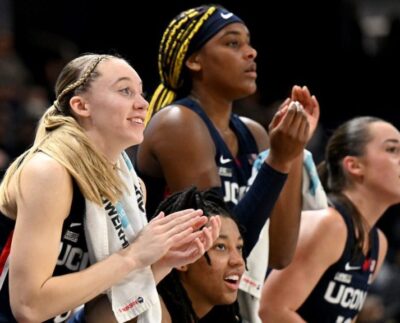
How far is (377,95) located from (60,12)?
113 inches

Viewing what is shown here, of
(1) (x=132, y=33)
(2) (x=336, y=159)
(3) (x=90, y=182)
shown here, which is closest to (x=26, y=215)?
(3) (x=90, y=182)

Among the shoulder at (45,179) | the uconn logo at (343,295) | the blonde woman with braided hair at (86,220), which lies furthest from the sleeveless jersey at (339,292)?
the shoulder at (45,179)

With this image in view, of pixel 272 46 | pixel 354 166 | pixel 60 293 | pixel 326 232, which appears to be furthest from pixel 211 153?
pixel 272 46

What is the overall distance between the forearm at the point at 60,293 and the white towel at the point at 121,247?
11 cm

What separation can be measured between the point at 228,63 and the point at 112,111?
0.96 metres

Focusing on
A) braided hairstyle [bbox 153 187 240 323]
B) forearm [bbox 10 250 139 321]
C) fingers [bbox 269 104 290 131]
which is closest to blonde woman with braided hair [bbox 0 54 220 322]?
forearm [bbox 10 250 139 321]

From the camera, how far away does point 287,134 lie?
3.57 m

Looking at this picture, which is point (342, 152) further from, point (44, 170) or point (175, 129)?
point (44, 170)

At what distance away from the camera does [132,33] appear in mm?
9117

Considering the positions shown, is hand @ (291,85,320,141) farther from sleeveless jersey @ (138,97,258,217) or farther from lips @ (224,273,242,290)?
lips @ (224,273,242,290)

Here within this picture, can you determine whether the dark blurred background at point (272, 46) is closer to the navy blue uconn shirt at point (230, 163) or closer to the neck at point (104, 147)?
the navy blue uconn shirt at point (230, 163)

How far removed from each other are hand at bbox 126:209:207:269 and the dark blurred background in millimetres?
4788

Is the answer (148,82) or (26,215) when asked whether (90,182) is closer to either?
(26,215)

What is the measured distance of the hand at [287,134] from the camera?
3.56 metres
